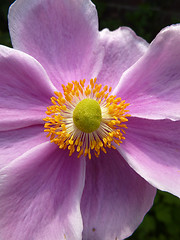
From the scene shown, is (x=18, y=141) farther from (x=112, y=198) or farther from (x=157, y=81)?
(x=157, y=81)

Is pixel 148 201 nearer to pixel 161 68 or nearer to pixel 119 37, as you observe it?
pixel 161 68

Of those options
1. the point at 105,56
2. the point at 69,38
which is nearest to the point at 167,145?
the point at 105,56

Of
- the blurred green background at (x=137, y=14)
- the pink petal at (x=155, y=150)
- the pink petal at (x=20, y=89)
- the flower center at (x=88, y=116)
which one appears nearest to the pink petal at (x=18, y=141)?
the pink petal at (x=20, y=89)

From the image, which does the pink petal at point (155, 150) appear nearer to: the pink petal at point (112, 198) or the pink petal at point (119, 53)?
the pink petal at point (112, 198)

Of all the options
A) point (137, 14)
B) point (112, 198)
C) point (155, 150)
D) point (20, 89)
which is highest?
point (137, 14)

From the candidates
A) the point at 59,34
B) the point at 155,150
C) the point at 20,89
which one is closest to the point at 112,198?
the point at 155,150

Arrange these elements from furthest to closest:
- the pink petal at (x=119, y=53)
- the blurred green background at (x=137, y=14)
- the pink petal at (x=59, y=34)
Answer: the blurred green background at (x=137, y=14)
the pink petal at (x=119, y=53)
the pink petal at (x=59, y=34)

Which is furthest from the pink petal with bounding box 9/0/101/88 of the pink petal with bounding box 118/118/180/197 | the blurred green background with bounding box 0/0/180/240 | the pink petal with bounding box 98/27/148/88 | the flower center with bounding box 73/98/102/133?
the blurred green background with bounding box 0/0/180/240
